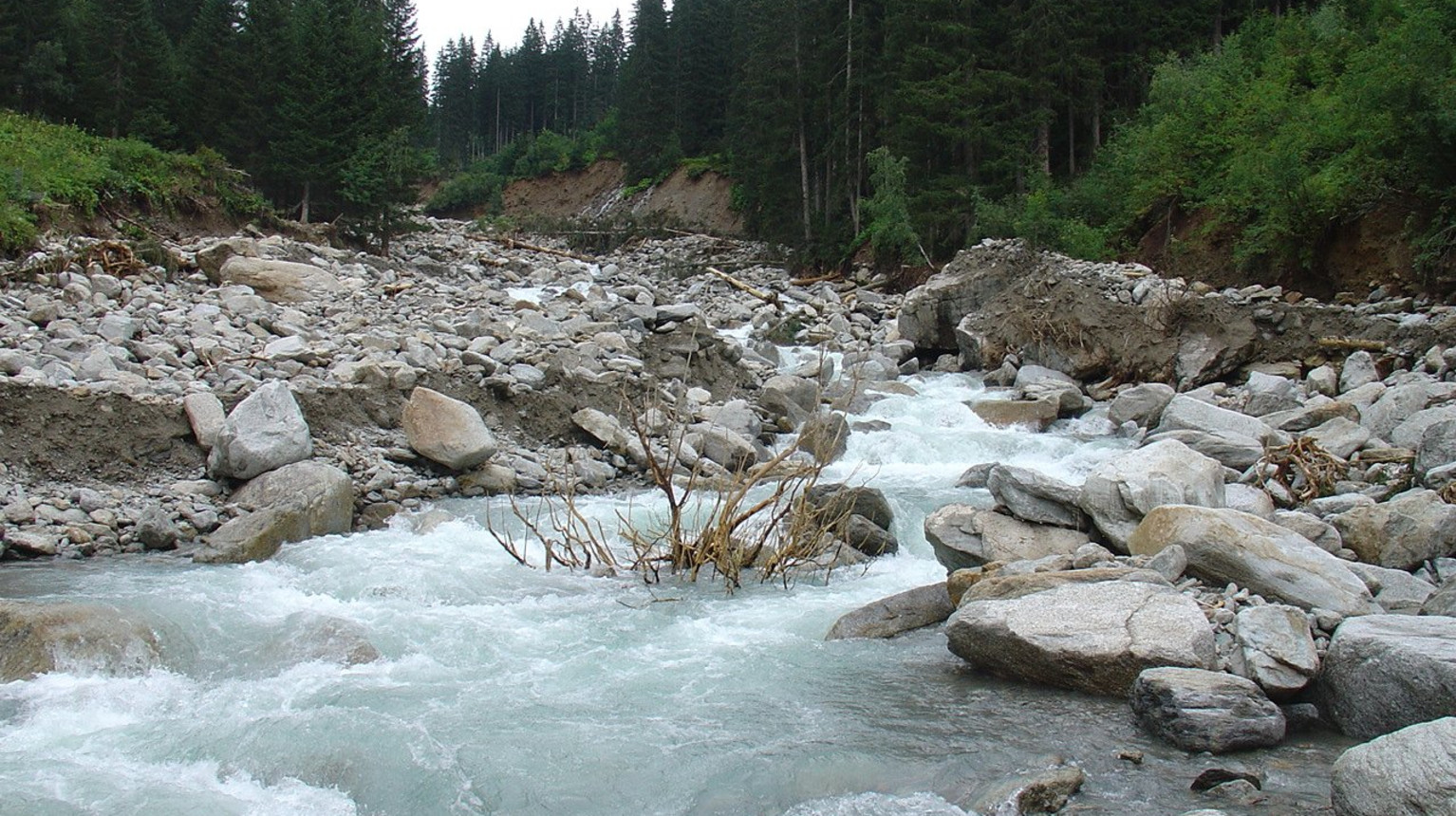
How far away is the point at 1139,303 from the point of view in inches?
650

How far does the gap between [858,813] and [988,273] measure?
1648cm

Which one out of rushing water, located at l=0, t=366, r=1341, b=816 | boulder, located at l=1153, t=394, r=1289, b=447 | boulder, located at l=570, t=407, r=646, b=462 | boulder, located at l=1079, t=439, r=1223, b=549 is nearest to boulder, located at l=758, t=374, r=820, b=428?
boulder, located at l=570, t=407, r=646, b=462

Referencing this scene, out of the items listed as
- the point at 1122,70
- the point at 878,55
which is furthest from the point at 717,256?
the point at 1122,70

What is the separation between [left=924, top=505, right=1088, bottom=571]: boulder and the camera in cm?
764

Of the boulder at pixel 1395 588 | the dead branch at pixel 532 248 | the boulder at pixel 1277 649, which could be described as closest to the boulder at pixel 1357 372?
the boulder at pixel 1395 588

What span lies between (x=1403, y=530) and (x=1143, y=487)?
1681mm

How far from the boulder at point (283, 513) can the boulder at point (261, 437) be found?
8.6 inches

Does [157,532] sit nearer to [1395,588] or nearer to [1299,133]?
[1395,588]

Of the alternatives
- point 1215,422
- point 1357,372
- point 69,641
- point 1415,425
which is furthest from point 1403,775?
point 1357,372

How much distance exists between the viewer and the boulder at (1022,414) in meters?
14.4

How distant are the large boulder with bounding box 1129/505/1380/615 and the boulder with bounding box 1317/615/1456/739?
0.66m

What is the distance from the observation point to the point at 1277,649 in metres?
5.02

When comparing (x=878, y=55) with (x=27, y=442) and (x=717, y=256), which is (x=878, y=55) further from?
(x=27, y=442)

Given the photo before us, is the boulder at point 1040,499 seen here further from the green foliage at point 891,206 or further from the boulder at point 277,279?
the green foliage at point 891,206
